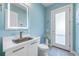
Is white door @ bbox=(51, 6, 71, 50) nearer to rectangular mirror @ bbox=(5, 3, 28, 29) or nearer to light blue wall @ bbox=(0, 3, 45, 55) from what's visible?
light blue wall @ bbox=(0, 3, 45, 55)

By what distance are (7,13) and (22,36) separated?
0.47 m

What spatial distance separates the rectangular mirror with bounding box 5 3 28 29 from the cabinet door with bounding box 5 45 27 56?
0.37 m

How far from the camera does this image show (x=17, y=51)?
5.35 feet

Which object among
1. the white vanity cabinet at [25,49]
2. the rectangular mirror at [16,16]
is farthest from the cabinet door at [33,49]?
the rectangular mirror at [16,16]

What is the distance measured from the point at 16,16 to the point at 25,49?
60 centimetres

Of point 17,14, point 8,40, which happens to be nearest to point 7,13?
point 17,14

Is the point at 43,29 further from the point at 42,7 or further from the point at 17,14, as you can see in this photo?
the point at 17,14

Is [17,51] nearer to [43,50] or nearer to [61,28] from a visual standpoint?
[43,50]

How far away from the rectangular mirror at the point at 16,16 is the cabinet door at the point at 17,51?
375 millimetres

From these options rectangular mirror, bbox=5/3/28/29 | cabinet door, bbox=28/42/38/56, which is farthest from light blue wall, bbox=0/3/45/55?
cabinet door, bbox=28/42/38/56

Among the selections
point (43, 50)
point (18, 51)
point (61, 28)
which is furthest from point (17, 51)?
point (61, 28)

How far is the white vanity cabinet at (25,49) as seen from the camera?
1.54 m

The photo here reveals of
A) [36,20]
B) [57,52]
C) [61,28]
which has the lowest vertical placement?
[57,52]

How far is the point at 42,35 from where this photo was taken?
5.94 ft
